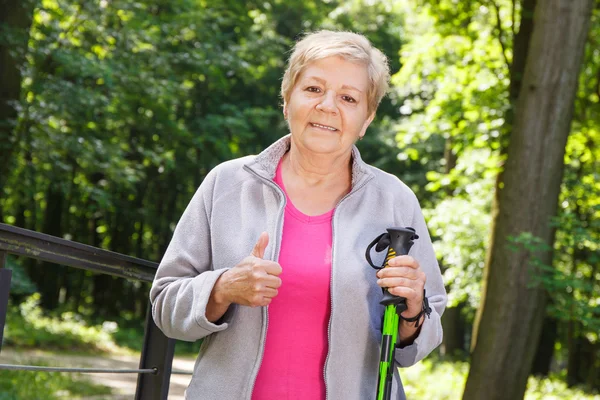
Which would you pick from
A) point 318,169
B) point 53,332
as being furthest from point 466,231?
point 318,169

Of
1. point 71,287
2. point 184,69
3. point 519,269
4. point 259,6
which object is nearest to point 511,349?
point 519,269

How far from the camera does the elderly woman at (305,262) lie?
7.18 ft

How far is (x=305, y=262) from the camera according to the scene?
225 cm

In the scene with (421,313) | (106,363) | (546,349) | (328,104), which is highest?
(328,104)

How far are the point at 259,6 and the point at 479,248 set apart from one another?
29.8ft

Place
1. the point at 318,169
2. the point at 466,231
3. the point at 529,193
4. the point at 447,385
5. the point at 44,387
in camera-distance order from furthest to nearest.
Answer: the point at 466,231
the point at 447,385
the point at 44,387
the point at 529,193
the point at 318,169

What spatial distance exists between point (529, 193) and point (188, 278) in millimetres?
6605

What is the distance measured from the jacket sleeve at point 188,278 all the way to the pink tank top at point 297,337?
0.14m

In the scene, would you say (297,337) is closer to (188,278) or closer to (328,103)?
(188,278)

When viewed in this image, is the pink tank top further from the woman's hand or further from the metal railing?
the metal railing

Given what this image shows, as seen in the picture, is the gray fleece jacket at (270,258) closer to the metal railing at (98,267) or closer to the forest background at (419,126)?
the metal railing at (98,267)

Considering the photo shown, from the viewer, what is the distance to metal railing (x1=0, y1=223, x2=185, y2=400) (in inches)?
104

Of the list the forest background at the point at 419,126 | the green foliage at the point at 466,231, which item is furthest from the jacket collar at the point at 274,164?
the green foliage at the point at 466,231

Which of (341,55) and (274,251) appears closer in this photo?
(274,251)
